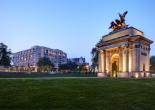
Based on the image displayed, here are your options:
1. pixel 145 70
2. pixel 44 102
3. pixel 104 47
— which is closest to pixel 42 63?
pixel 104 47

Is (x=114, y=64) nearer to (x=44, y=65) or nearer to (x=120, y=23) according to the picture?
(x=120, y=23)

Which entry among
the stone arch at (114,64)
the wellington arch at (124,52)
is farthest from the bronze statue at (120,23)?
the stone arch at (114,64)

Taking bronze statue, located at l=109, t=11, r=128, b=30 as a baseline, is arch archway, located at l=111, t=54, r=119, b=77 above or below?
below

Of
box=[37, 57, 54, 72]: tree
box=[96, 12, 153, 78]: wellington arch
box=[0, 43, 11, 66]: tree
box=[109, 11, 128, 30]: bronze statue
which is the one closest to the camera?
box=[96, 12, 153, 78]: wellington arch

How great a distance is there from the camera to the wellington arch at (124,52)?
153 feet

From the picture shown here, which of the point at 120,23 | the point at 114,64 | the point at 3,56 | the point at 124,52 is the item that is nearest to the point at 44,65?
the point at 3,56

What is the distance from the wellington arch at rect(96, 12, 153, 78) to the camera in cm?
4653

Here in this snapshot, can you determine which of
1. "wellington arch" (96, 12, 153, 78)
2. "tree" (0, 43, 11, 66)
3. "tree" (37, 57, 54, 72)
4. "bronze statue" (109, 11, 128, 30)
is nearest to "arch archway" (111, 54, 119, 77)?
"wellington arch" (96, 12, 153, 78)

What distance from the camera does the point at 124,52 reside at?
49.1m

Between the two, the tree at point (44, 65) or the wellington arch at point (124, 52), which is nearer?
the wellington arch at point (124, 52)

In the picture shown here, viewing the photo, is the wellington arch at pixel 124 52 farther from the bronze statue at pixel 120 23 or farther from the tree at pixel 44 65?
the tree at pixel 44 65

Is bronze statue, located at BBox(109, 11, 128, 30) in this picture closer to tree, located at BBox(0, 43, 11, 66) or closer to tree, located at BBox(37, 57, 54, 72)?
tree, located at BBox(0, 43, 11, 66)

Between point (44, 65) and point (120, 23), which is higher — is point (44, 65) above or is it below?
below

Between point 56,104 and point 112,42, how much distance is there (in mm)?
41840
